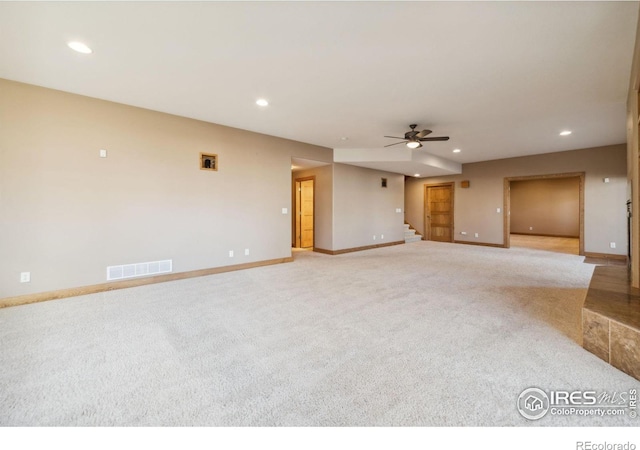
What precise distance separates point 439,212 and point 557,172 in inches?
139

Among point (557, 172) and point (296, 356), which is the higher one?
point (557, 172)

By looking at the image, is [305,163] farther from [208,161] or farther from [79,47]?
[79,47]

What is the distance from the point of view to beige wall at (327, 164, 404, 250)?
7.34 m

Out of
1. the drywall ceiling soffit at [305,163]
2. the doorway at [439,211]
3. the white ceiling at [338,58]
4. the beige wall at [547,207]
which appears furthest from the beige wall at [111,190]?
the beige wall at [547,207]

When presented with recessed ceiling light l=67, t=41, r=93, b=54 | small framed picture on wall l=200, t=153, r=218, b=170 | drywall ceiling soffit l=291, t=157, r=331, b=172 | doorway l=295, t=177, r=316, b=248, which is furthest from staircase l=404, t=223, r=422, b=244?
recessed ceiling light l=67, t=41, r=93, b=54

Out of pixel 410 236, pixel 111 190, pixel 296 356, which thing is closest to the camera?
pixel 296 356

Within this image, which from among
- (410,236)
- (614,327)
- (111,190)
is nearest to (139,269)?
(111,190)

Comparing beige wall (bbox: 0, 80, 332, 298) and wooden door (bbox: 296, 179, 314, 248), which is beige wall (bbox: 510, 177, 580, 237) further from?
beige wall (bbox: 0, 80, 332, 298)

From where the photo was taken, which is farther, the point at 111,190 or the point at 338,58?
the point at 111,190

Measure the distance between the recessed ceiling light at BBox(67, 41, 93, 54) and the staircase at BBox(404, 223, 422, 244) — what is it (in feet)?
29.2

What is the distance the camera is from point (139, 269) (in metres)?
4.29
